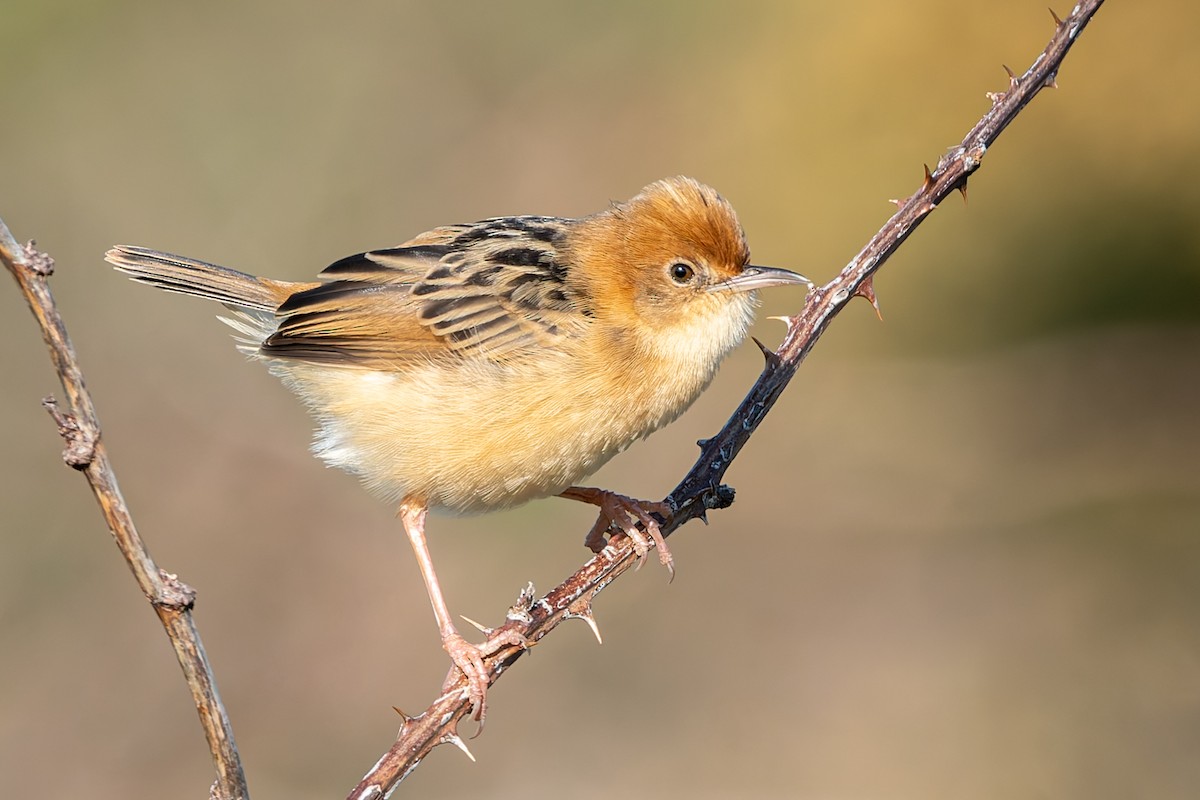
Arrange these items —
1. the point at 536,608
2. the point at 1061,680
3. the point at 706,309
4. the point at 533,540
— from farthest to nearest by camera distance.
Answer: the point at 533,540 < the point at 1061,680 < the point at 706,309 < the point at 536,608

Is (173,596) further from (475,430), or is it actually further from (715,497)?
(475,430)

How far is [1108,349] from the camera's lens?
9.38 metres

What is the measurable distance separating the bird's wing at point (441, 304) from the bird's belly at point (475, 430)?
0.11 meters

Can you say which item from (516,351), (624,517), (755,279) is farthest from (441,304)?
(755,279)

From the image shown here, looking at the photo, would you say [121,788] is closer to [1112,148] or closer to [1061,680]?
[1061,680]

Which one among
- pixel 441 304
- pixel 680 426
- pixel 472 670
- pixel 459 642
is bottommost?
pixel 472 670

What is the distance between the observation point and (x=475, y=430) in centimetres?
471

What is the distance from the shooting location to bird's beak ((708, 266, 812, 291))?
482cm

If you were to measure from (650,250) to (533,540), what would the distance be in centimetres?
458

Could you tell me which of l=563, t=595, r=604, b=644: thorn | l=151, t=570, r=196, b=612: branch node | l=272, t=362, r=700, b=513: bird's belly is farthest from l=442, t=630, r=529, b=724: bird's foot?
l=151, t=570, r=196, b=612: branch node

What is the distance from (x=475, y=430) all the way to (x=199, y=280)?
70.4 inches

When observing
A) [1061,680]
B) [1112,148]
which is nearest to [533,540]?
[1061,680]

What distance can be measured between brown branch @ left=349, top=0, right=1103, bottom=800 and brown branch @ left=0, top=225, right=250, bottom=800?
1.63 feet

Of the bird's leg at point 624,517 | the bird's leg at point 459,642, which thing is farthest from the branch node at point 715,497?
the bird's leg at point 459,642
